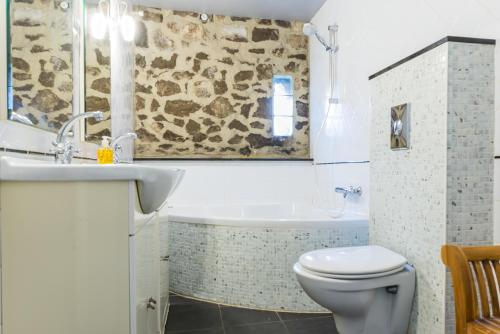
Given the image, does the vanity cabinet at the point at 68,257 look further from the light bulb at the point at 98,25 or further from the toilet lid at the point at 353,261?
the light bulb at the point at 98,25

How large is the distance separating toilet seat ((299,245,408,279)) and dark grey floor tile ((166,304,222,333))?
2.50ft

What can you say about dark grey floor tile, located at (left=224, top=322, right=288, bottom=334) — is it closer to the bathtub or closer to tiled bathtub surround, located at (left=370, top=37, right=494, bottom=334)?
the bathtub

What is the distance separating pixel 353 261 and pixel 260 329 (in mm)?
729

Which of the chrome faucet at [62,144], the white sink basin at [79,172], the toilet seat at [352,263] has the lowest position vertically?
the toilet seat at [352,263]

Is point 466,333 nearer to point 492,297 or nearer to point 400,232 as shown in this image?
point 492,297

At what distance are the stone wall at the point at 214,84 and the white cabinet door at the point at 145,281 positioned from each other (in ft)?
6.61

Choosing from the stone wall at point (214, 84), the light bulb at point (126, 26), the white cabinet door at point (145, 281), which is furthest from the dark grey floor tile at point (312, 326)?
the light bulb at point (126, 26)

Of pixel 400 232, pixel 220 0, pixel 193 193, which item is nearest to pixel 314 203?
pixel 193 193

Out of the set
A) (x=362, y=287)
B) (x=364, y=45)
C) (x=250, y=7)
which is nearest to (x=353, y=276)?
(x=362, y=287)

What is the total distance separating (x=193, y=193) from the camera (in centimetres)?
324

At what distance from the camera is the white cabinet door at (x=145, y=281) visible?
105cm

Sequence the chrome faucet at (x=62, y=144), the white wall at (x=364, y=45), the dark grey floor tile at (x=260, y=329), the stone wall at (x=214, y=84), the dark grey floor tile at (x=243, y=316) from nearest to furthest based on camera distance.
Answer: the chrome faucet at (x=62, y=144)
the white wall at (x=364, y=45)
the dark grey floor tile at (x=260, y=329)
the dark grey floor tile at (x=243, y=316)
the stone wall at (x=214, y=84)

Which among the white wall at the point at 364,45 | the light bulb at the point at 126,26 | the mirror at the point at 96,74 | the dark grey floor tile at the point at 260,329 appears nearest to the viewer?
the white wall at the point at 364,45

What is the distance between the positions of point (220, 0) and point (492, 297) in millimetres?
3028
